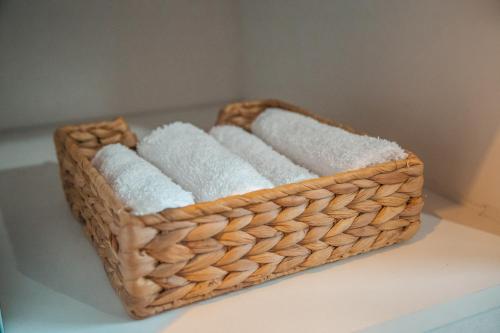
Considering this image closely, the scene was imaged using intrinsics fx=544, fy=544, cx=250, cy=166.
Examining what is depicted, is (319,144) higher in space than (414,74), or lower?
lower

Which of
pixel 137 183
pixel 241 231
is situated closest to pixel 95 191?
pixel 137 183

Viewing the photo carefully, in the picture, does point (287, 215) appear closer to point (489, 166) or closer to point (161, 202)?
point (161, 202)

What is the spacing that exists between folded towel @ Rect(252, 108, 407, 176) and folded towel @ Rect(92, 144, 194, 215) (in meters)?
0.22

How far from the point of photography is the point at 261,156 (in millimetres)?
812

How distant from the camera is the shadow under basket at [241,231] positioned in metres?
0.56

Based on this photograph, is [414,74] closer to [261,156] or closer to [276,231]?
[261,156]

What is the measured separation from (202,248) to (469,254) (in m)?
0.37

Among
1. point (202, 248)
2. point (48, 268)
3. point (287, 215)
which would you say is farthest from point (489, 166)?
point (48, 268)

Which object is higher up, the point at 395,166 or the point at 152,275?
the point at 395,166

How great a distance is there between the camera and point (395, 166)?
2.23 ft

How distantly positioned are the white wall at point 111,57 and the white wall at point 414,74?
199mm

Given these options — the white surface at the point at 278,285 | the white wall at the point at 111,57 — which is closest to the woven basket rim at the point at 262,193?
the white surface at the point at 278,285

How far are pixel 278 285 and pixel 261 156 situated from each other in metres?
0.23

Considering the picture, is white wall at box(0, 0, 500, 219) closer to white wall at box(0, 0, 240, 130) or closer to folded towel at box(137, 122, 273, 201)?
white wall at box(0, 0, 240, 130)
